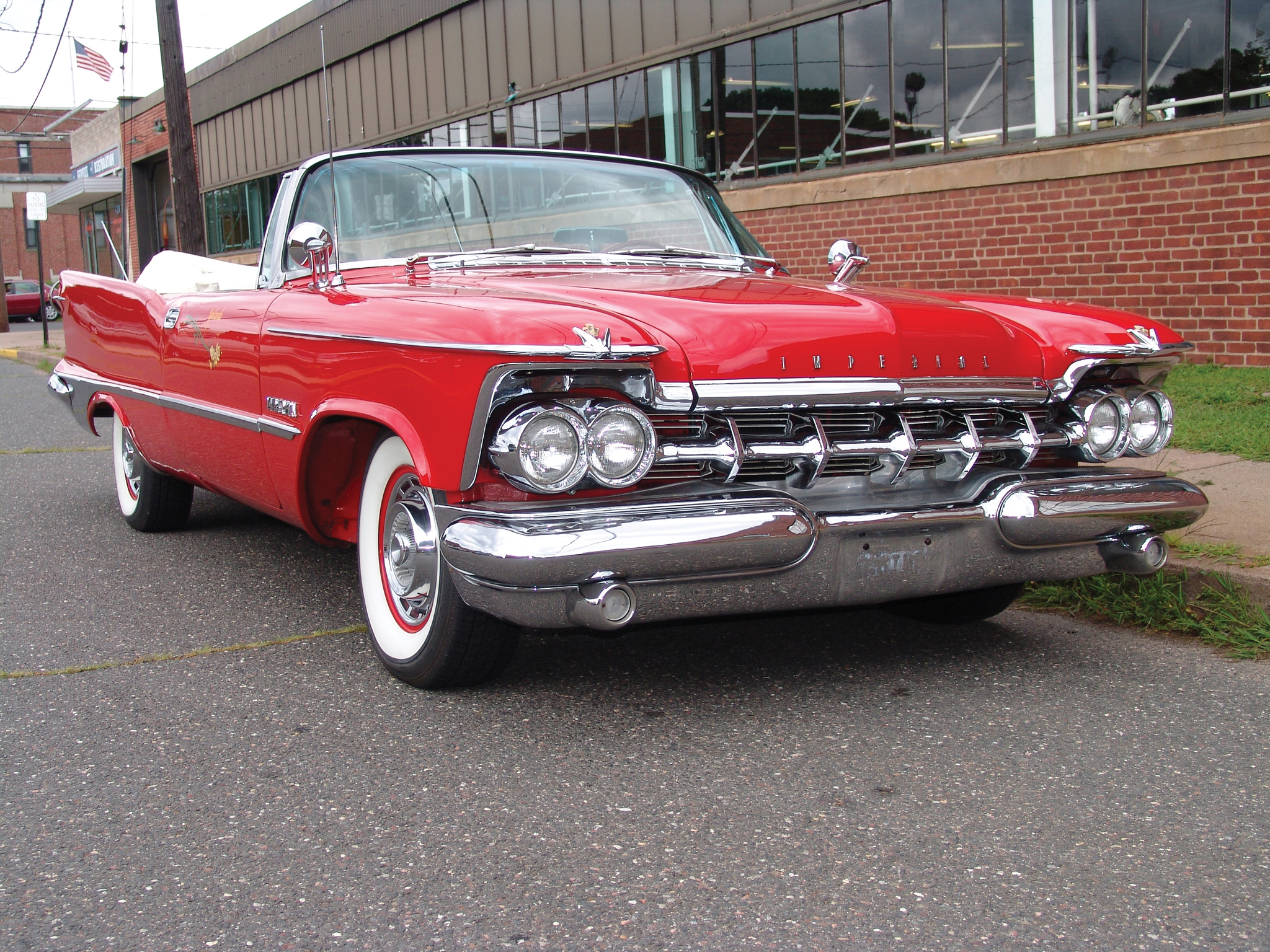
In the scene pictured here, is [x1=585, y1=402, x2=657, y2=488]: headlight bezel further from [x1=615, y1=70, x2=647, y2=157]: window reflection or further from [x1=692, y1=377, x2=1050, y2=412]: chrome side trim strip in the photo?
[x1=615, y1=70, x2=647, y2=157]: window reflection

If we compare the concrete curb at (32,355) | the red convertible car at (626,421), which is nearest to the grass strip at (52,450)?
the red convertible car at (626,421)

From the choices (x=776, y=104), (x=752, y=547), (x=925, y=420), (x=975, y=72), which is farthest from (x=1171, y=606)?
(x=776, y=104)

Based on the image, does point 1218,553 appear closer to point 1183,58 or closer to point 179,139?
point 1183,58

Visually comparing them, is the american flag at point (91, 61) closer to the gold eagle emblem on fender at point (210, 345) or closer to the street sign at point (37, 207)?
the street sign at point (37, 207)

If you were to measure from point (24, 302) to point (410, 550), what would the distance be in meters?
39.4

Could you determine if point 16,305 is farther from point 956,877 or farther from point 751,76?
point 956,877

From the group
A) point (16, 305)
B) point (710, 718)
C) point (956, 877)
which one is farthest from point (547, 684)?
point (16, 305)

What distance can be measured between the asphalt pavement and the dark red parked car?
124ft

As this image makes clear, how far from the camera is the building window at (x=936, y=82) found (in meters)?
8.70

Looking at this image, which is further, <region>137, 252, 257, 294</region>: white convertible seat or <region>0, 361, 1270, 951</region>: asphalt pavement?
<region>137, 252, 257, 294</region>: white convertible seat

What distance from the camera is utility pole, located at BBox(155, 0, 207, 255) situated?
12.4m

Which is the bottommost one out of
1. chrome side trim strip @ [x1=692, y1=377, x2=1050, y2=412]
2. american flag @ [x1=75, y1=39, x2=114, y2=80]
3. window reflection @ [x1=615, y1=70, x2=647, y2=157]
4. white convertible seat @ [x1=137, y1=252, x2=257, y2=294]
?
chrome side trim strip @ [x1=692, y1=377, x2=1050, y2=412]

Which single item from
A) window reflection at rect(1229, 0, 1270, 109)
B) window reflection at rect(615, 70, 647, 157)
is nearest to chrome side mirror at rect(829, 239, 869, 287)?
window reflection at rect(1229, 0, 1270, 109)

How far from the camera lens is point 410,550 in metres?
3.24
